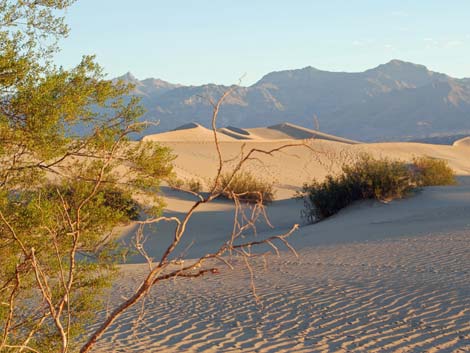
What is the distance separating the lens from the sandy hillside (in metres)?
8.43

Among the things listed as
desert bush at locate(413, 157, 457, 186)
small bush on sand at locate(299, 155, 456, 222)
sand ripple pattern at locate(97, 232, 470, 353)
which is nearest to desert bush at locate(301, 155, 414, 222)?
small bush on sand at locate(299, 155, 456, 222)

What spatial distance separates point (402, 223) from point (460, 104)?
157884mm

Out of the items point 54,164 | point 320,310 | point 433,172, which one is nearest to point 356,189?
point 433,172

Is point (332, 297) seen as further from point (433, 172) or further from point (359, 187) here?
point (433, 172)

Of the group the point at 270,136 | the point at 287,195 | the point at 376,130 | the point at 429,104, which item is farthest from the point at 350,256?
the point at 429,104

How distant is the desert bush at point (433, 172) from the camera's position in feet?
103

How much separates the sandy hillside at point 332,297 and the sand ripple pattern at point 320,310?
15 mm

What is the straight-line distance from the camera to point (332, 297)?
1087cm

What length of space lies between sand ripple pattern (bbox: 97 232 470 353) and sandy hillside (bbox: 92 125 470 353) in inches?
0.6

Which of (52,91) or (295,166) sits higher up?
(52,91)

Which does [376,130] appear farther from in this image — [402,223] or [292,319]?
[292,319]

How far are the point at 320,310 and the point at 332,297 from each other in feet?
2.91

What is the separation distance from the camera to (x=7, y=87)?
664 centimetres

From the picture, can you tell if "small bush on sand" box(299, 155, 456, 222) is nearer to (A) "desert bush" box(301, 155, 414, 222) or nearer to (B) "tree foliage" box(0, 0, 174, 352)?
(A) "desert bush" box(301, 155, 414, 222)
